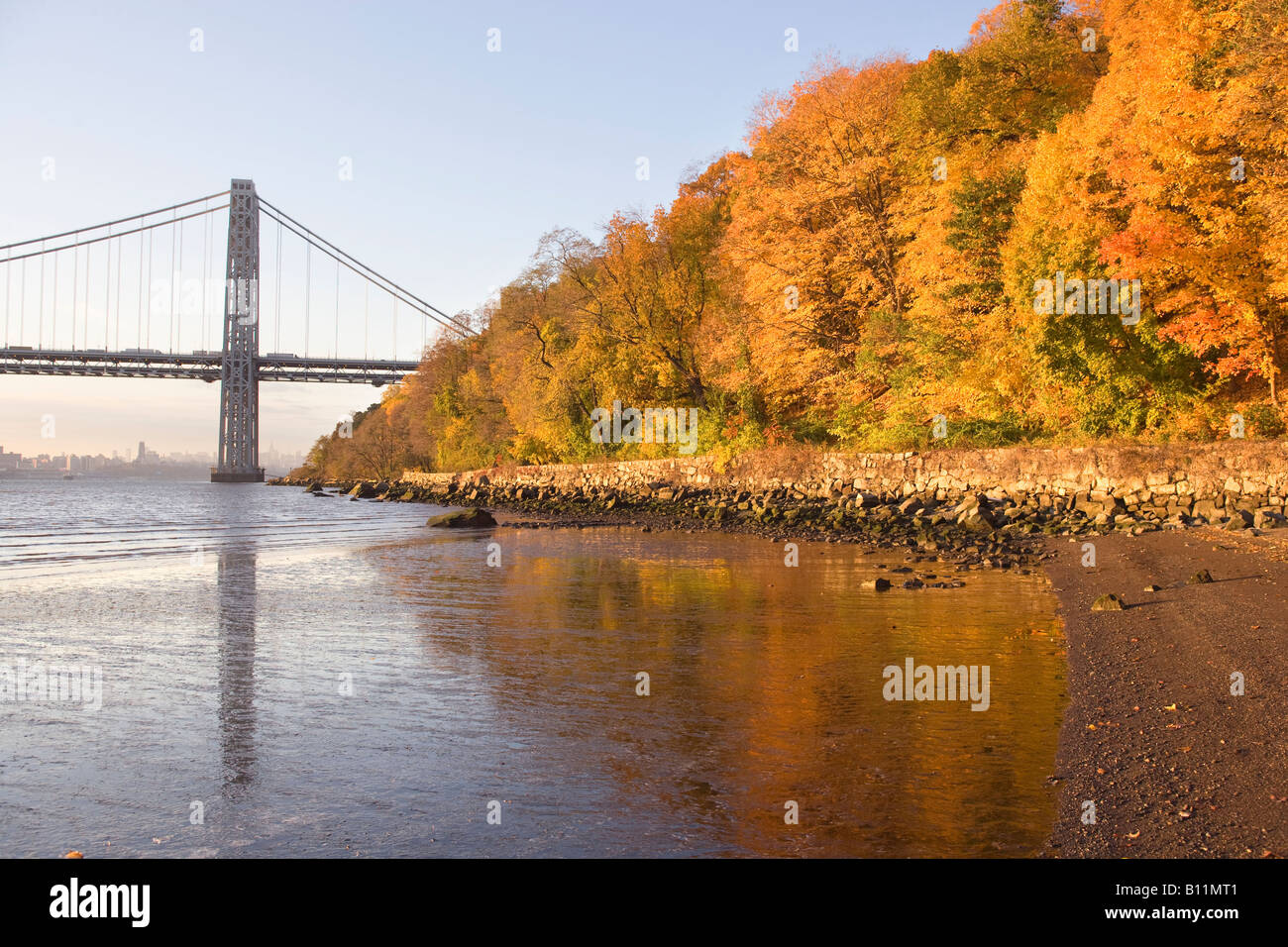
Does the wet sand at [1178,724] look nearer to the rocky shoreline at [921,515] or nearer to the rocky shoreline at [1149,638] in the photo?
the rocky shoreline at [1149,638]

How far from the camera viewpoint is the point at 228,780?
5531 mm

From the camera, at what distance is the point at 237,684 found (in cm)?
820

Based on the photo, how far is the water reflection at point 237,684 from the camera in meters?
5.75

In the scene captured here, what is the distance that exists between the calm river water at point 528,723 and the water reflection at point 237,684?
1.5 inches

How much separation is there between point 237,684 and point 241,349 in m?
88.3

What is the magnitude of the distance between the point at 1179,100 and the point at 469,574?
62.5 ft

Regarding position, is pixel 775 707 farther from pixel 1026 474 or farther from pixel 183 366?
pixel 183 366

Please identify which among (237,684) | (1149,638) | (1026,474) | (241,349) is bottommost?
(237,684)

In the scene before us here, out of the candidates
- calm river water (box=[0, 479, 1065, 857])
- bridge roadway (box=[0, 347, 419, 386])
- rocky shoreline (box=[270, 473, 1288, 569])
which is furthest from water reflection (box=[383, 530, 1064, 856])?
Result: bridge roadway (box=[0, 347, 419, 386])

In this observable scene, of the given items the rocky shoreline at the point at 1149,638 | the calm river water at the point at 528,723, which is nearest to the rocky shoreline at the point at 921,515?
the rocky shoreline at the point at 1149,638

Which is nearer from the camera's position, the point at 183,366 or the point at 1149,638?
the point at 1149,638

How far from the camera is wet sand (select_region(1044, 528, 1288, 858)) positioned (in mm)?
4336

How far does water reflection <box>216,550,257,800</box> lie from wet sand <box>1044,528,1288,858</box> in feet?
16.4

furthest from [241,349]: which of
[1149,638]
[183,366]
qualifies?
[1149,638]
